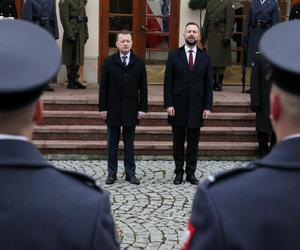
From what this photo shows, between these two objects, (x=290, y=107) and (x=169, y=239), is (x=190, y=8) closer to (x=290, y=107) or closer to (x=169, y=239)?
(x=169, y=239)

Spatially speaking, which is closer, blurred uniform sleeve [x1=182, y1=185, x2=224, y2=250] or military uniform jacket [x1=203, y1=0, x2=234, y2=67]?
blurred uniform sleeve [x1=182, y1=185, x2=224, y2=250]

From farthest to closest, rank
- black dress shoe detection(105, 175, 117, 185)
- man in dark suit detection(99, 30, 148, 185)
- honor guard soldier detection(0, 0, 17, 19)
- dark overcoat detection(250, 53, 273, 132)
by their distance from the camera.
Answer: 1. honor guard soldier detection(0, 0, 17, 19)
2. dark overcoat detection(250, 53, 273, 132)
3. black dress shoe detection(105, 175, 117, 185)
4. man in dark suit detection(99, 30, 148, 185)

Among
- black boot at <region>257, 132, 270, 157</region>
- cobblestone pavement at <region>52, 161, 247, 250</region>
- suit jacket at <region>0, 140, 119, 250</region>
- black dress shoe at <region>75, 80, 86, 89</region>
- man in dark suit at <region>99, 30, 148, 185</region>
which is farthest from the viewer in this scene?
black dress shoe at <region>75, 80, 86, 89</region>

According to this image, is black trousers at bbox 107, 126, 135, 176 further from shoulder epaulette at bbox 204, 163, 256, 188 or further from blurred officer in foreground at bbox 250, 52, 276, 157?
shoulder epaulette at bbox 204, 163, 256, 188

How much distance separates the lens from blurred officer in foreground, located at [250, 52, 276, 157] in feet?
26.5

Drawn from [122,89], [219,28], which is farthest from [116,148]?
[219,28]

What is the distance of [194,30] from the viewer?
700cm

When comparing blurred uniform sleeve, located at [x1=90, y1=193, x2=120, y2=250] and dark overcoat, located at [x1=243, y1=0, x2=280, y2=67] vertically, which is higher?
dark overcoat, located at [x1=243, y1=0, x2=280, y2=67]

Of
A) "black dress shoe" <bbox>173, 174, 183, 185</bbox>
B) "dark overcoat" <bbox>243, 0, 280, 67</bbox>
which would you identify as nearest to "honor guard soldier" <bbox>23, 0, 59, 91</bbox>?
"dark overcoat" <bbox>243, 0, 280, 67</bbox>

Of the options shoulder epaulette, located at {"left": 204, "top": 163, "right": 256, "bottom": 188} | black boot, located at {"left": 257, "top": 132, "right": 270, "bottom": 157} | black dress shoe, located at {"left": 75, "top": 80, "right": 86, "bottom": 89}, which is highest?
shoulder epaulette, located at {"left": 204, "top": 163, "right": 256, "bottom": 188}

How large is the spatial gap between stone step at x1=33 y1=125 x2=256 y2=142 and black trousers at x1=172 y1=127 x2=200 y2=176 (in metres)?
1.64

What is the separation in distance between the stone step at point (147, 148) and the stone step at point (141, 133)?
13cm

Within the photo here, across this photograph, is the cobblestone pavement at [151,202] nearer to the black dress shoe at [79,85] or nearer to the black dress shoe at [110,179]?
the black dress shoe at [110,179]

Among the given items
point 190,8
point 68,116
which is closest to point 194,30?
point 68,116
